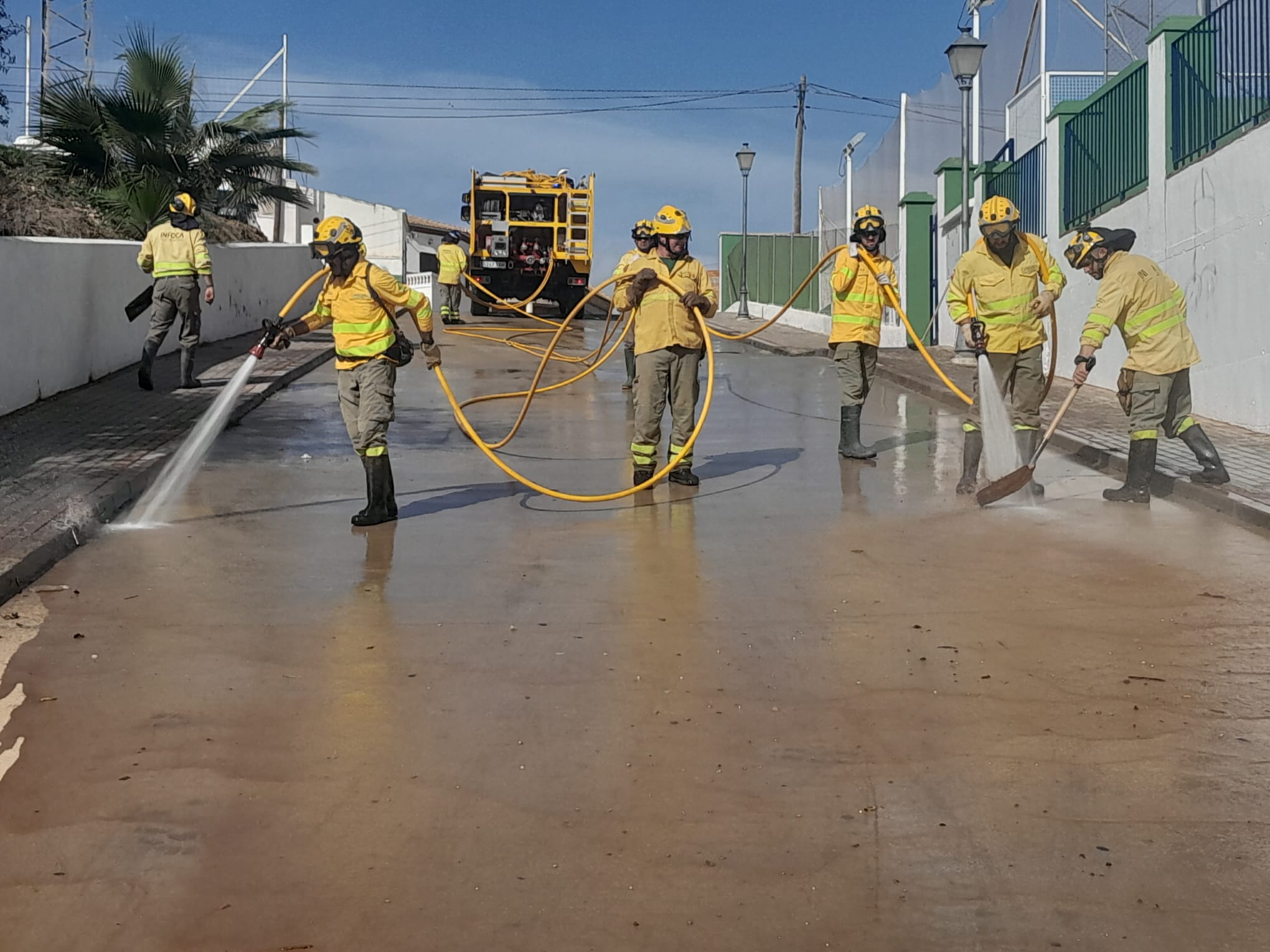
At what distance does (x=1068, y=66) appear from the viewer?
2000 centimetres

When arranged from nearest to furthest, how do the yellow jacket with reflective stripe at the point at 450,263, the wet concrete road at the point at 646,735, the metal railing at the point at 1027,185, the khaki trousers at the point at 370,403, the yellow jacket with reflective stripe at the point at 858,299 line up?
the wet concrete road at the point at 646,735 → the khaki trousers at the point at 370,403 → the yellow jacket with reflective stripe at the point at 858,299 → the metal railing at the point at 1027,185 → the yellow jacket with reflective stripe at the point at 450,263

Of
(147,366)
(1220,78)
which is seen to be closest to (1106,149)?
(1220,78)

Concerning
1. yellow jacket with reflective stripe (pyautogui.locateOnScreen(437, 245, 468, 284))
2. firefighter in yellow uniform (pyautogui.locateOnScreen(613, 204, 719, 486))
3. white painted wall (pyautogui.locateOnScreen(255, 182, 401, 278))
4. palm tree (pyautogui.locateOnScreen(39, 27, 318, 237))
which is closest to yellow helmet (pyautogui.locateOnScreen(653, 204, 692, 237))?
firefighter in yellow uniform (pyautogui.locateOnScreen(613, 204, 719, 486))

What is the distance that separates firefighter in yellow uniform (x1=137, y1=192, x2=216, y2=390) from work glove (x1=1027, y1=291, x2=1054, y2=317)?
7318mm

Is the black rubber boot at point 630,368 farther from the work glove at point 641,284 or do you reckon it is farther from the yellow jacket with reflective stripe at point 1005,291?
the yellow jacket with reflective stripe at point 1005,291

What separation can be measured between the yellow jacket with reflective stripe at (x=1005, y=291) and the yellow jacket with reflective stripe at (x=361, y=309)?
341cm

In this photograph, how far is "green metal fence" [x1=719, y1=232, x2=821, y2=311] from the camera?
38312 mm

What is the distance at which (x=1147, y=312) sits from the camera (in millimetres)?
8695

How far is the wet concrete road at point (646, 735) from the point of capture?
3.43 m

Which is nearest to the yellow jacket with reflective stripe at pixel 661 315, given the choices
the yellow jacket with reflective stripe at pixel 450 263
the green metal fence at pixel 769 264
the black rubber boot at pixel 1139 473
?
the black rubber boot at pixel 1139 473

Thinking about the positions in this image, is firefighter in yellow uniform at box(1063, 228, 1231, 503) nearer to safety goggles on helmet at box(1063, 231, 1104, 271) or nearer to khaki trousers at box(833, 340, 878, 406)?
safety goggles on helmet at box(1063, 231, 1104, 271)

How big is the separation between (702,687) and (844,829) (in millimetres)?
1321

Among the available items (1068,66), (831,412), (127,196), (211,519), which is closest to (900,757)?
(211,519)

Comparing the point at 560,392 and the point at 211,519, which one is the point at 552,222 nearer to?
the point at 560,392
